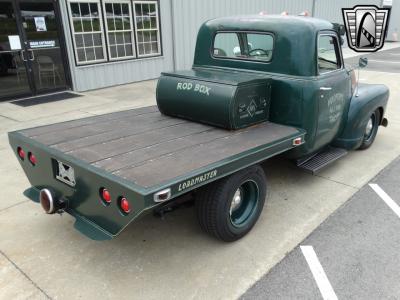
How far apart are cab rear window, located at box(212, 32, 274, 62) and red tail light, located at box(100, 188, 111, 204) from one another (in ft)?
7.95

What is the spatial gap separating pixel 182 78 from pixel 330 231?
213 cm

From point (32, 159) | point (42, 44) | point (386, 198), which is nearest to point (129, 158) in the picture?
point (32, 159)

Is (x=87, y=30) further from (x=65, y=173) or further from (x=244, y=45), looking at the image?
(x=65, y=173)

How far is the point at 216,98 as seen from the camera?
3.40 m

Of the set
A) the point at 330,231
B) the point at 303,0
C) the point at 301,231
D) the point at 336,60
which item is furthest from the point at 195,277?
the point at 303,0

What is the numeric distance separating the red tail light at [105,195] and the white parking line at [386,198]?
9.80 feet

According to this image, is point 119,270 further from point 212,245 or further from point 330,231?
point 330,231

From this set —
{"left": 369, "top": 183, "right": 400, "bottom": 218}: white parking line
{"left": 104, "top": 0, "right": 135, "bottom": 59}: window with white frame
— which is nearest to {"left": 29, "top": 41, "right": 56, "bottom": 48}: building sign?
{"left": 104, "top": 0, "right": 135, "bottom": 59}: window with white frame

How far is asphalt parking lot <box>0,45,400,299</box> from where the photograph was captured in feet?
8.95

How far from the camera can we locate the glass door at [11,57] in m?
8.11

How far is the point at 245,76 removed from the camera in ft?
12.2

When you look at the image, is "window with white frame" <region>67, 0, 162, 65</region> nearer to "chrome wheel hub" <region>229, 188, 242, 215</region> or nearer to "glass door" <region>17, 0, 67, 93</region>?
"glass door" <region>17, 0, 67, 93</region>

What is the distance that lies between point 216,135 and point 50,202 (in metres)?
1.53

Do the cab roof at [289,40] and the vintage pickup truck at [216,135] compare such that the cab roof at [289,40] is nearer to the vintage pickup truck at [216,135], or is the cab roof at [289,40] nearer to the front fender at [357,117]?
the vintage pickup truck at [216,135]
